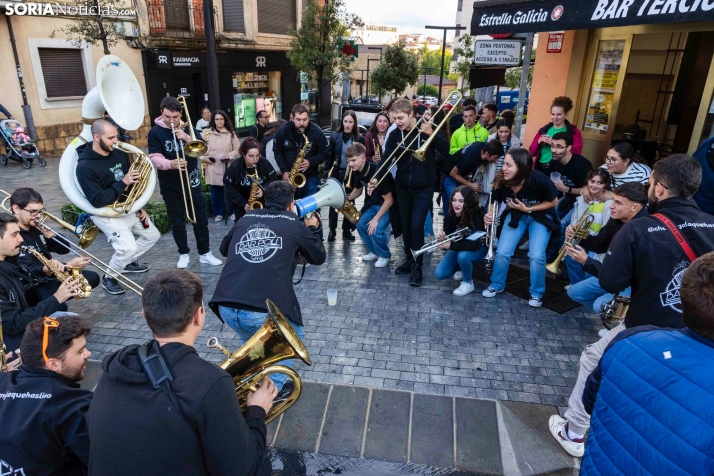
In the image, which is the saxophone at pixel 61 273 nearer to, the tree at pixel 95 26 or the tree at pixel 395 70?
the tree at pixel 95 26

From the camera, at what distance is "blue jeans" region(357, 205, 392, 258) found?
19.0 feet

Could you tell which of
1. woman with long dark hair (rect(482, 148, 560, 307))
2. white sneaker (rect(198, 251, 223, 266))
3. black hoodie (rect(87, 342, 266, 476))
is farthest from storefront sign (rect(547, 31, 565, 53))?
black hoodie (rect(87, 342, 266, 476))

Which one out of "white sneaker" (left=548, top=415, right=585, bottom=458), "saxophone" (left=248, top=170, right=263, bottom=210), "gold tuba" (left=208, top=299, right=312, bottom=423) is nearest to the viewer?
"gold tuba" (left=208, top=299, right=312, bottom=423)

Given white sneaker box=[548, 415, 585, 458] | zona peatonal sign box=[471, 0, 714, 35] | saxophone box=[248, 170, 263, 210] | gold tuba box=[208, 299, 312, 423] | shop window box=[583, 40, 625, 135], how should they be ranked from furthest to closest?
shop window box=[583, 40, 625, 135] → saxophone box=[248, 170, 263, 210] → zona peatonal sign box=[471, 0, 714, 35] → white sneaker box=[548, 415, 585, 458] → gold tuba box=[208, 299, 312, 423]

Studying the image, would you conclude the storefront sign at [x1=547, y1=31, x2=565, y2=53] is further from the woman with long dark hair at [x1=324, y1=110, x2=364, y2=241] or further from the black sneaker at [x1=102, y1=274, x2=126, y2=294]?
the black sneaker at [x1=102, y1=274, x2=126, y2=294]

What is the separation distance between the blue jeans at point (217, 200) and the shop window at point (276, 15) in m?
14.3

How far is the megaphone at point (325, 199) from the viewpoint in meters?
4.60

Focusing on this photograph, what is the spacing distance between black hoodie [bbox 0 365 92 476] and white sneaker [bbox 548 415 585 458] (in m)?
2.76

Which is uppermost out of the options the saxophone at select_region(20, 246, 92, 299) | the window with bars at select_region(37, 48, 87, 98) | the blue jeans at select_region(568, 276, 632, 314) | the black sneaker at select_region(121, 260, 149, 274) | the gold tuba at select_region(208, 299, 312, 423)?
the window with bars at select_region(37, 48, 87, 98)

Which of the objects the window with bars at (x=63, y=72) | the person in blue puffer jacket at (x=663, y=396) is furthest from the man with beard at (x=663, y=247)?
the window with bars at (x=63, y=72)

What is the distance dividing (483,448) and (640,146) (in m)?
6.06

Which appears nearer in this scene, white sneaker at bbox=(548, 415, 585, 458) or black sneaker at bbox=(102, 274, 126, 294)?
white sneaker at bbox=(548, 415, 585, 458)

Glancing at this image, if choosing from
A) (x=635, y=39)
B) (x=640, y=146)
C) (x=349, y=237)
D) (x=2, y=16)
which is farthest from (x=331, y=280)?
(x=2, y=16)

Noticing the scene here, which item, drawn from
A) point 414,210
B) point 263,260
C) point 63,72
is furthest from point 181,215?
point 63,72
